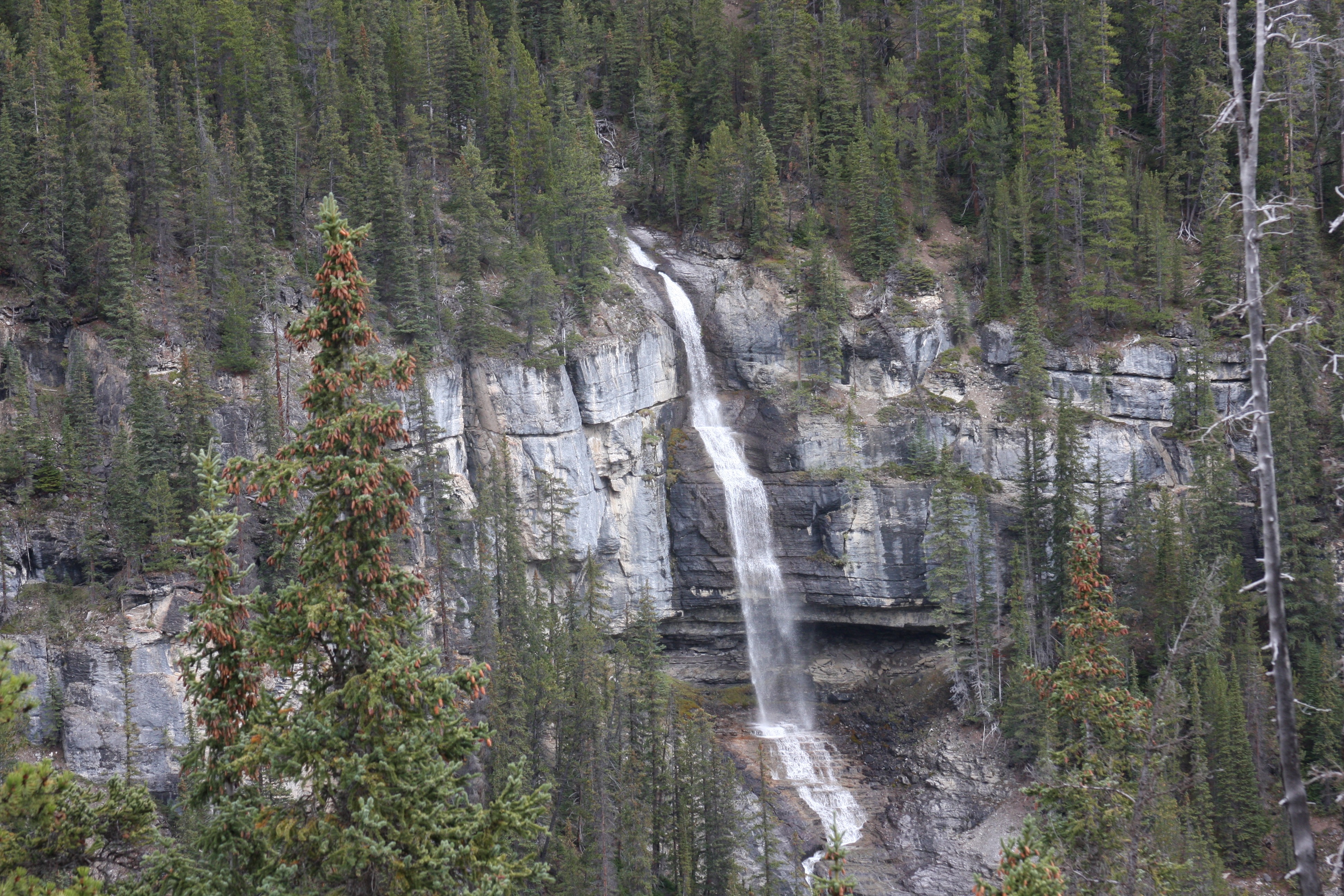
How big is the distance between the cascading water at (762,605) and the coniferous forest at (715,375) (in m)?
0.86

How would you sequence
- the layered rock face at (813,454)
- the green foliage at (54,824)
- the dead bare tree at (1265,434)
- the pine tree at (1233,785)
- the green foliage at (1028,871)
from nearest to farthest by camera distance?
the dead bare tree at (1265,434), the green foliage at (54,824), the green foliage at (1028,871), the pine tree at (1233,785), the layered rock face at (813,454)

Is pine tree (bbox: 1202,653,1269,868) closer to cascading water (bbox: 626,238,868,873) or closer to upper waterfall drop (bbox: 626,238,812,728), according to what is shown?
cascading water (bbox: 626,238,868,873)

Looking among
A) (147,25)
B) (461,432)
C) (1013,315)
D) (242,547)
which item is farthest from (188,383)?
(1013,315)

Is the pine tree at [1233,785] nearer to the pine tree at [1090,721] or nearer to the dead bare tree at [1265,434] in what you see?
the pine tree at [1090,721]

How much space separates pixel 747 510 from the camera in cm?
6050

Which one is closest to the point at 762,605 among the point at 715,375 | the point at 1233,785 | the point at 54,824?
the point at 715,375

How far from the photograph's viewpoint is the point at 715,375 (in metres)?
64.6

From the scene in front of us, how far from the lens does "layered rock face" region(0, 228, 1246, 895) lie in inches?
2121

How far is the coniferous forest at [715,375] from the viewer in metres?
45.4

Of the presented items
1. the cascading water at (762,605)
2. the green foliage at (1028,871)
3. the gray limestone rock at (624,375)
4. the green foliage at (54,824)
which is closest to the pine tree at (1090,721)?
the green foliage at (1028,871)

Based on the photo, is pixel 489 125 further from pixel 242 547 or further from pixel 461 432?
pixel 242 547

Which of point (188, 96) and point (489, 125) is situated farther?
point (489, 125)

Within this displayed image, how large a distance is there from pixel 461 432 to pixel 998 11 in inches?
2121

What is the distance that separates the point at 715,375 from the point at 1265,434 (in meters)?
51.9
